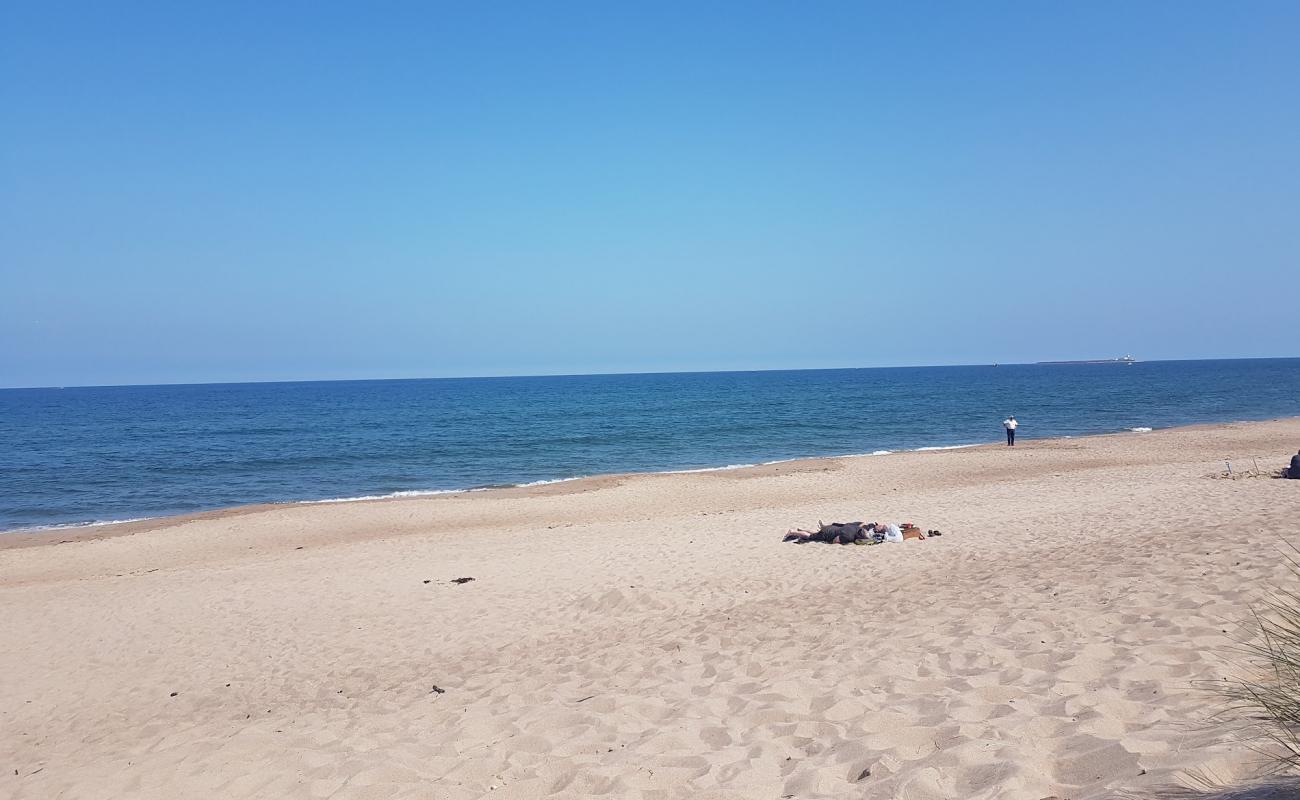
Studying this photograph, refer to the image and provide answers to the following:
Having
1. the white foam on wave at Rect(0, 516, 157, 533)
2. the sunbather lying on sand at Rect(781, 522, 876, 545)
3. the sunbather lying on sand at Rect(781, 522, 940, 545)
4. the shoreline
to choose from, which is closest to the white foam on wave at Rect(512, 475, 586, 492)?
the shoreline

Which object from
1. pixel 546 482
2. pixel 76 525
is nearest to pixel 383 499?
pixel 546 482

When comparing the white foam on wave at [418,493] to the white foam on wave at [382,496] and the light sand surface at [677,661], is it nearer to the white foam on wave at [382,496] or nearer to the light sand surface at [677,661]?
the white foam on wave at [382,496]

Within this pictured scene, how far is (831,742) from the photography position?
5.03 metres

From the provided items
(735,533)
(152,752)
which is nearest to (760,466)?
(735,533)

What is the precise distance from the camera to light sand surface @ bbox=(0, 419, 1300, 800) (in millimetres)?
4793

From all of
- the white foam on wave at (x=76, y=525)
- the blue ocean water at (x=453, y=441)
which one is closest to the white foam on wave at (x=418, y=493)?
the blue ocean water at (x=453, y=441)

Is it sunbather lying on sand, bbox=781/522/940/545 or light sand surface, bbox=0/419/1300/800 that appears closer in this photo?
light sand surface, bbox=0/419/1300/800

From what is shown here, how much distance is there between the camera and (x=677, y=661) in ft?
24.1

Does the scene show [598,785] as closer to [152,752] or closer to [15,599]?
[152,752]

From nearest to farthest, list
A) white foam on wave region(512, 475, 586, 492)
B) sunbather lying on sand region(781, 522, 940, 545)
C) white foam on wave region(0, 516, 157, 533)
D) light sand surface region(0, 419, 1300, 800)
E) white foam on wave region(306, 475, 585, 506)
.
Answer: light sand surface region(0, 419, 1300, 800)
sunbather lying on sand region(781, 522, 940, 545)
white foam on wave region(0, 516, 157, 533)
white foam on wave region(306, 475, 585, 506)
white foam on wave region(512, 475, 586, 492)

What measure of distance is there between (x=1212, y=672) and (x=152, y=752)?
26.1 ft

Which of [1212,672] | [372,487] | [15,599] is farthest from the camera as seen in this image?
[372,487]

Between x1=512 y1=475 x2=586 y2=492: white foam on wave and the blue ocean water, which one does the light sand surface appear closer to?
x1=512 y1=475 x2=586 y2=492: white foam on wave

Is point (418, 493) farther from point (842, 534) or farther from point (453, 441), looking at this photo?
point (842, 534)
